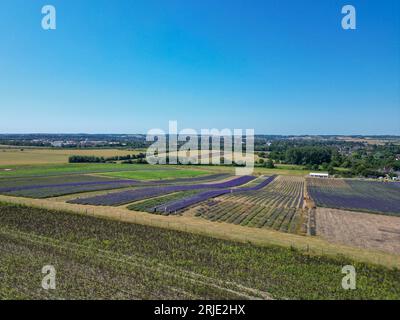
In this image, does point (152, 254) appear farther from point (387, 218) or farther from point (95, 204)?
point (387, 218)

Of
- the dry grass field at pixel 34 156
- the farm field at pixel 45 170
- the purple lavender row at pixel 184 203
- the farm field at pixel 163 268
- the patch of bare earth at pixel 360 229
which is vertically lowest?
the patch of bare earth at pixel 360 229

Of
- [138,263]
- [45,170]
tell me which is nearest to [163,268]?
[138,263]

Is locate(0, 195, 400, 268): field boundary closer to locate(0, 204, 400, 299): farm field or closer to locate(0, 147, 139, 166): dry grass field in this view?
locate(0, 204, 400, 299): farm field

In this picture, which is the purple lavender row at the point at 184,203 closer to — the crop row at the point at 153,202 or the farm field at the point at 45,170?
the crop row at the point at 153,202

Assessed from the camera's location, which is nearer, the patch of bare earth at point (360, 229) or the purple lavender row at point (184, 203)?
the patch of bare earth at point (360, 229)

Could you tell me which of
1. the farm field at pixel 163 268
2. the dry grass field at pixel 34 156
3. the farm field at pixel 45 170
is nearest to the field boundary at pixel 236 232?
the farm field at pixel 163 268

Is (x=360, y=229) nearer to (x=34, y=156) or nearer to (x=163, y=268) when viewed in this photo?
(x=163, y=268)

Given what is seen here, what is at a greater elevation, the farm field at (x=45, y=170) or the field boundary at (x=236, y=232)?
the farm field at (x=45, y=170)
